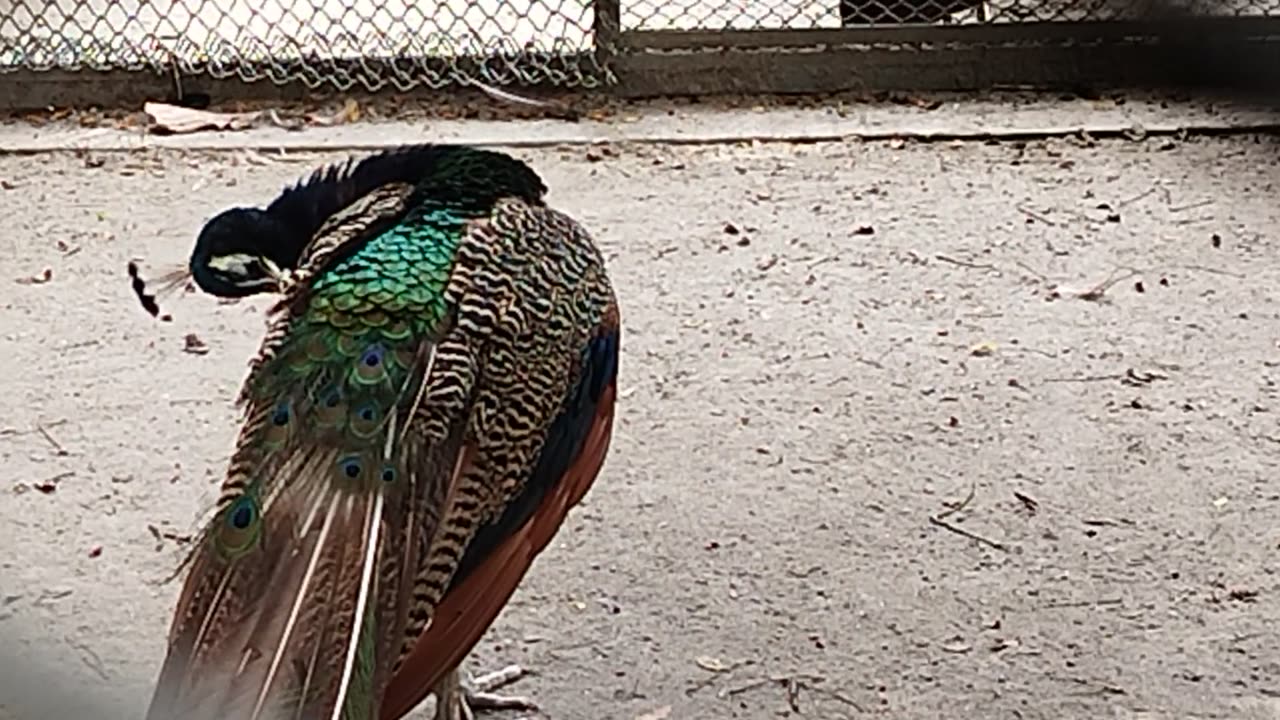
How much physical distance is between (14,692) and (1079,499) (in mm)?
1782

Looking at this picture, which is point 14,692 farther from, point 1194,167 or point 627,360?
point 1194,167

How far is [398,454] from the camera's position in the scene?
1760 mm

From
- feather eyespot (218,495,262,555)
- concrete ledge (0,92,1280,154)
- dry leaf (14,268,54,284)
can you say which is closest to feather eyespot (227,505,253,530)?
feather eyespot (218,495,262,555)

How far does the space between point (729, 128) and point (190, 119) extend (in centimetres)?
127

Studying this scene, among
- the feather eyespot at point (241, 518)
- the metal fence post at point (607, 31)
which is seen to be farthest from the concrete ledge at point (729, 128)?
the feather eyespot at point (241, 518)

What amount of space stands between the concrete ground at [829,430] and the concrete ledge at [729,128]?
0.18ft

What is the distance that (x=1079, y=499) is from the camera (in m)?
2.60

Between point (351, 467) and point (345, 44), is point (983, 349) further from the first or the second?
point (345, 44)

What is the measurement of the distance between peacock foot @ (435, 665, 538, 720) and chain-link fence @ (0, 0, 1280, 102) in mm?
2405

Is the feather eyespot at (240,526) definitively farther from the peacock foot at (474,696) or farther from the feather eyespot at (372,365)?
the peacock foot at (474,696)

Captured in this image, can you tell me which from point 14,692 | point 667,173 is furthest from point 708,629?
point 667,173

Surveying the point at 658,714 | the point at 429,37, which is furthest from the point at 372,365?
the point at 429,37

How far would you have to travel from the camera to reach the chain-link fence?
4367 mm

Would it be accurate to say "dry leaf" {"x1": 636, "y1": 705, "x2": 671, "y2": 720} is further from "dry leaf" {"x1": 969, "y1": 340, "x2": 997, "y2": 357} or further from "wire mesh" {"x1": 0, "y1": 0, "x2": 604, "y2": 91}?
"wire mesh" {"x1": 0, "y1": 0, "x2": 604, "y2": 91}
